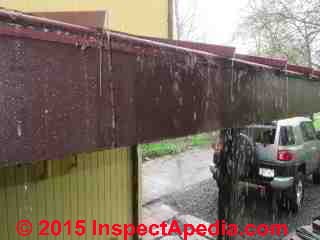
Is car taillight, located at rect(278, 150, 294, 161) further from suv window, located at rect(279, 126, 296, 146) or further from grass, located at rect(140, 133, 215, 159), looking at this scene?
grass, located at rect(140, 133, 215, 159)

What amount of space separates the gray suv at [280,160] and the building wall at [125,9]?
265cm

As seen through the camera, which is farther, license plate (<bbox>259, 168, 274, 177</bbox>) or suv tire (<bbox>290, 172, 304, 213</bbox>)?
suv tire (<bbox>290, 172, 304, 213</bbox>)

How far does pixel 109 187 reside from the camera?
370cm

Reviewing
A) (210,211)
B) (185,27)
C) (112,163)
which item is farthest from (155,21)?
(185,27)

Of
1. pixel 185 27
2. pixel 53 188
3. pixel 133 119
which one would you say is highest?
pixel 185 27

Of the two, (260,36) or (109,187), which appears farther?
(260,36)

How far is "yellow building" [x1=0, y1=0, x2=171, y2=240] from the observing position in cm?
277

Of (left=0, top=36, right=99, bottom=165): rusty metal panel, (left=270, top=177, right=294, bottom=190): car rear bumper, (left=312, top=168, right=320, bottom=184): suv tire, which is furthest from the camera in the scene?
(left=312, top=168, right=320, bottom=184): suv tire

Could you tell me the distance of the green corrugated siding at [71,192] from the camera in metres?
2.77

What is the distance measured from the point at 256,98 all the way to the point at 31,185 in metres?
2.44

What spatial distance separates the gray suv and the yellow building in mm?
2247

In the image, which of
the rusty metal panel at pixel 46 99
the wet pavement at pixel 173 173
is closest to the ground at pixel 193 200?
the wet pavement at pixel 173 173

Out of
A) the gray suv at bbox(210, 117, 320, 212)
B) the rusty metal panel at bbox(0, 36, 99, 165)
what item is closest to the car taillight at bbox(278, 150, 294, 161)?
the gray suv at bbox(210, 117, 320, 212)

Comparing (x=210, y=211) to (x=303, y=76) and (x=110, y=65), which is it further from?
(x=110, y=65)
